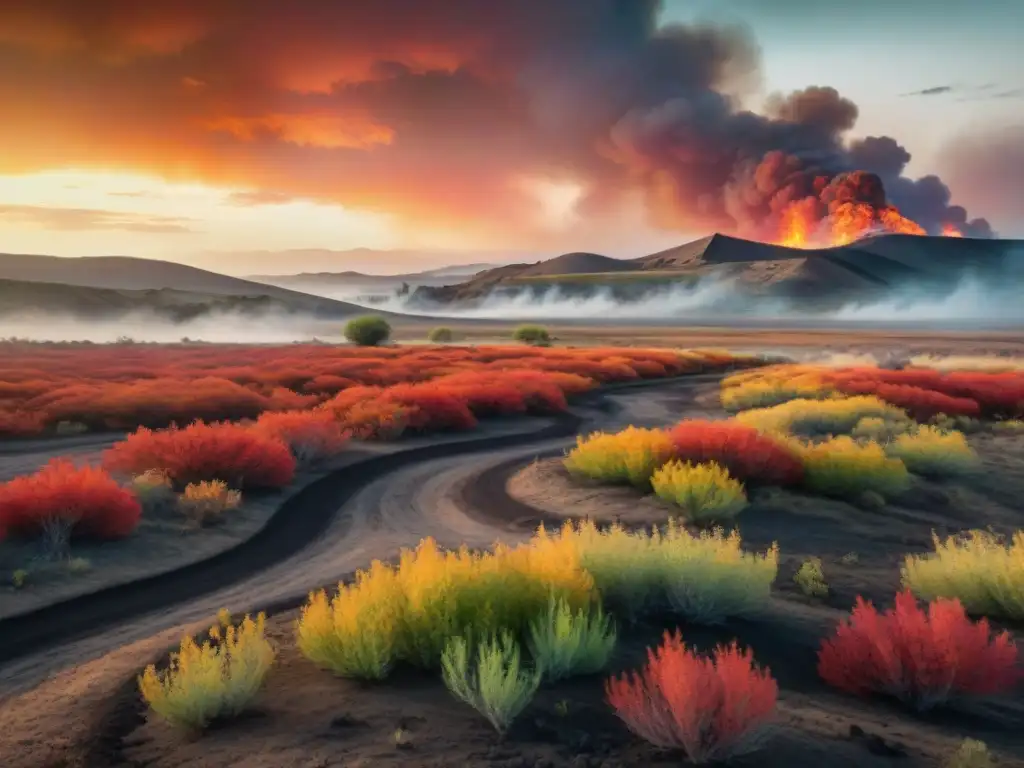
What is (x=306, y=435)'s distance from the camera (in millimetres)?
18625

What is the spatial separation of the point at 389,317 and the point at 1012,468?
494ft

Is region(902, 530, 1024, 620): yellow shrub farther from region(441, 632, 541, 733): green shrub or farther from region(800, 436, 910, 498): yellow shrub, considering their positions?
region(441, 632, 541, 733): green shrub

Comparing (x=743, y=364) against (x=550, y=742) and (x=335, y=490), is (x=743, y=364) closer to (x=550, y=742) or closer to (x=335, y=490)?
(x=335, y=490)

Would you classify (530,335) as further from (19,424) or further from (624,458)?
(624,458)

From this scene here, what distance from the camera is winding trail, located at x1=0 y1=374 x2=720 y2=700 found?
324 inches

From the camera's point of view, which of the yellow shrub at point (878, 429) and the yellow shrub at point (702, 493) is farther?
the yellow shrub at point (878, 429)

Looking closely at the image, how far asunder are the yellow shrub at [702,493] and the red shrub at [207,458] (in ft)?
25.5

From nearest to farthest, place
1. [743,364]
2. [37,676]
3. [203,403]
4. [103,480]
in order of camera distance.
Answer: [37,676] < [103,480] < [203,403] < [743,364]

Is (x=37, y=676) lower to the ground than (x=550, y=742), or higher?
lower

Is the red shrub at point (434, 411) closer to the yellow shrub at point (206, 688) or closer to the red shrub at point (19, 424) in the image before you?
the red shrub at point (19, 424)

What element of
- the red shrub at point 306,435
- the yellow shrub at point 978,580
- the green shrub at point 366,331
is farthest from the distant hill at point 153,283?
the yellow shrub at point 978,580

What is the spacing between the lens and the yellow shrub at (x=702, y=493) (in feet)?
41.4

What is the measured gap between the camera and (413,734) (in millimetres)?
5195

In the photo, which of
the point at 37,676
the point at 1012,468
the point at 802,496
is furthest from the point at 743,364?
the point at 37,676
